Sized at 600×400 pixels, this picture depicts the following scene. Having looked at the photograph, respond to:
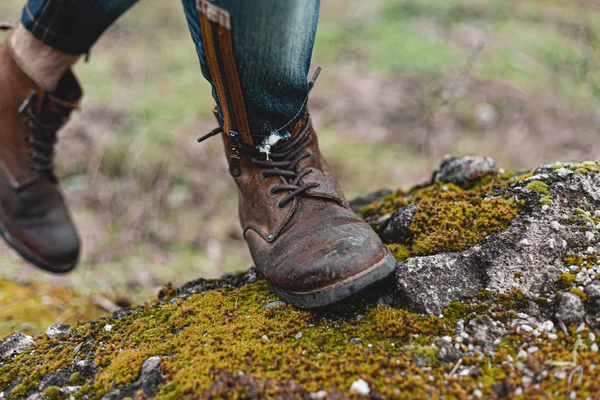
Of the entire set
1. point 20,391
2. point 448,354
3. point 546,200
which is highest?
point 546,200

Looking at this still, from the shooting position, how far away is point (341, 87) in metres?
5.93

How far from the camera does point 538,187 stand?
70.0 inches

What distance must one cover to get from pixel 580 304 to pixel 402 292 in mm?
534

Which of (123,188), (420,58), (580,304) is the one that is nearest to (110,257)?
(123,188)

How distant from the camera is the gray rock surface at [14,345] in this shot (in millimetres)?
1730

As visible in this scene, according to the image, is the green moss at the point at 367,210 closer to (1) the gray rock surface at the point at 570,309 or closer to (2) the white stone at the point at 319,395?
(1) the gray rock surface at the point at 570,309

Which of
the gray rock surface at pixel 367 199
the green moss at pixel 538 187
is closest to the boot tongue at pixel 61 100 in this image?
the gray rock surface at pixel 367 199

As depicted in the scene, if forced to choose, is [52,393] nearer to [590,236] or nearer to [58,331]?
[58,331]

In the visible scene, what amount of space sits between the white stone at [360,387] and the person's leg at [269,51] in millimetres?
932

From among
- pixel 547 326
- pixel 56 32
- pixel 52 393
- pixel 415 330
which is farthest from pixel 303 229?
pixel 56 32

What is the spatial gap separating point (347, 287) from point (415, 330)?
0.25 metres

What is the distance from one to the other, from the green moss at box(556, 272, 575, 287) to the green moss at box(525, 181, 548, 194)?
400 millimetres

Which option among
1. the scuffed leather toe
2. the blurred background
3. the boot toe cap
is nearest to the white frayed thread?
the scuffed leather toe

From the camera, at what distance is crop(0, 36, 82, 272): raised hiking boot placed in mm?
2367
